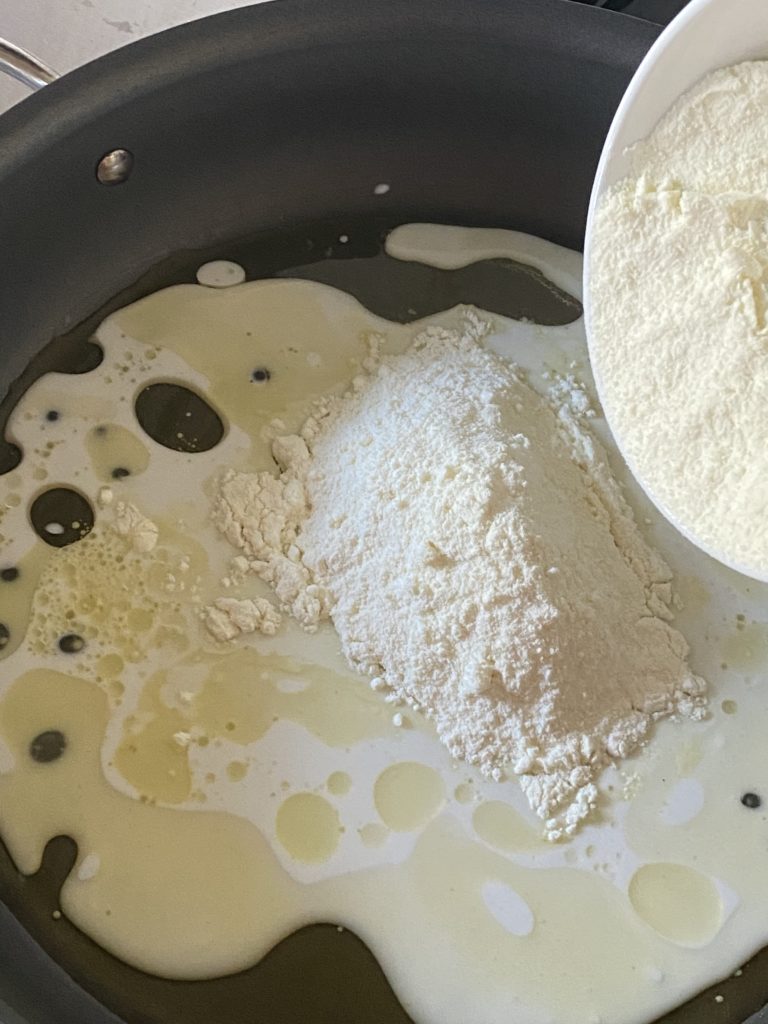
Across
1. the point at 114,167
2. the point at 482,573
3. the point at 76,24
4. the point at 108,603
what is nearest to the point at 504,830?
the point at 482,573

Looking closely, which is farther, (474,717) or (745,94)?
(474,717)

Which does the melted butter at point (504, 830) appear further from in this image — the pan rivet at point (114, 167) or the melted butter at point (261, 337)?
the pan rivet at point (114, 167)

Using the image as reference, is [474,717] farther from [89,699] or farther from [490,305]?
[490,305]

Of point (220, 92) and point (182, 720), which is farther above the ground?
point (220, 92)

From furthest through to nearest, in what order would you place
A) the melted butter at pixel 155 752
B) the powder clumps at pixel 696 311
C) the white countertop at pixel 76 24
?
the white countertop at pixel 76 24 → the melted butter at pixel 155 752 → the powder clumps at pixel 696 311

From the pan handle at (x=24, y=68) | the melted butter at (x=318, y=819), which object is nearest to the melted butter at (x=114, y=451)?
the melted butter at (x=318, y=819)

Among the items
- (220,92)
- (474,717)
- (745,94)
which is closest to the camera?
(745,94)

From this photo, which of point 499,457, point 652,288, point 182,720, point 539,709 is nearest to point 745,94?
point 652,288

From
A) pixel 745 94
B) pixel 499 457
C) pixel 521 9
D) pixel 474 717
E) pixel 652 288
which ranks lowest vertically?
pixel 474 717
